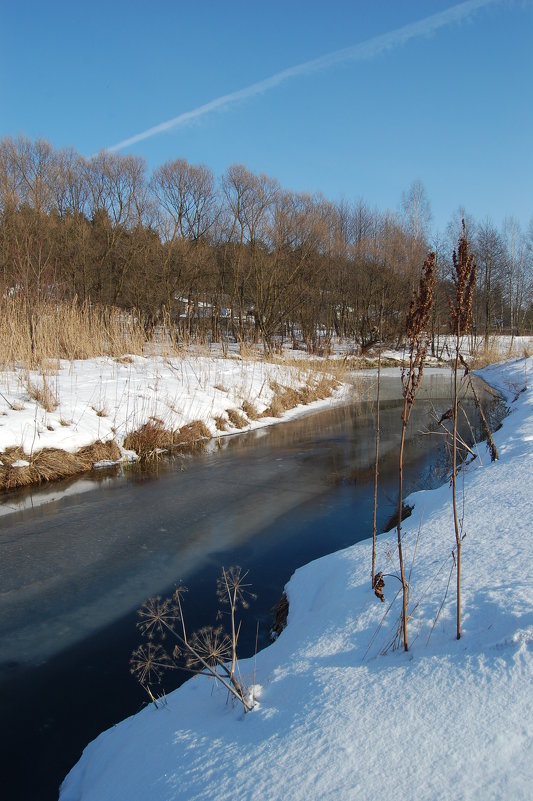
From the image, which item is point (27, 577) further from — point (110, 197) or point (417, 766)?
point (110, 197)

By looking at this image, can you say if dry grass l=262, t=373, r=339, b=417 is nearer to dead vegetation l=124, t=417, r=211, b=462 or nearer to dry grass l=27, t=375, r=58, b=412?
dead vegetation l=124, t=417, r=211, b=462

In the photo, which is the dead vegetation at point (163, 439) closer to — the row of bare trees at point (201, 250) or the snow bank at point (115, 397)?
the snow bank at point (115, 397)

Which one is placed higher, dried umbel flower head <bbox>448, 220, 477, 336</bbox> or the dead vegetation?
dried umbel flower head <bbox>448, 220, 477, 336</bbox>

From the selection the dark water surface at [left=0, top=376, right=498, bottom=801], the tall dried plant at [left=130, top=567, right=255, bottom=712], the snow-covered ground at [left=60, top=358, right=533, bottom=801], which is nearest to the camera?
the snow-covered ground at [left=60, top=358, right=533, bottom=801]

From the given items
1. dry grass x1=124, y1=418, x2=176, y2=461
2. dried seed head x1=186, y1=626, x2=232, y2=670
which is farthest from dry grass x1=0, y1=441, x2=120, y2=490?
dried seed head x1=186, y1=626, x2=232, y2=670

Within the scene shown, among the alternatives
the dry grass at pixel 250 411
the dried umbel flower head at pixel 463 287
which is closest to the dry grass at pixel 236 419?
the dry grass at pixel 250 411

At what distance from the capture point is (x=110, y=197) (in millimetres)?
23344

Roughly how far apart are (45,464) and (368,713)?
576 centimetres

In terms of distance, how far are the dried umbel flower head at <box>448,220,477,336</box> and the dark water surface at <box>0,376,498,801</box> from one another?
7.17 feet

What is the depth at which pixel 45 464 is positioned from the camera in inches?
258

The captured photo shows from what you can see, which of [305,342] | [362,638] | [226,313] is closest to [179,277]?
[226,313]

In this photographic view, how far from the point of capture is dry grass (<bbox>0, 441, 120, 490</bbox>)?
6207 millimetres

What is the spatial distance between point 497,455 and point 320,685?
3.72m

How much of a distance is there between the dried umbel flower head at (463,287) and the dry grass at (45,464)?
18.7 feet
